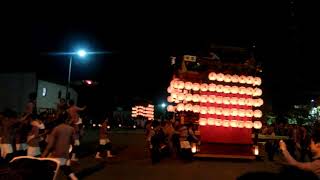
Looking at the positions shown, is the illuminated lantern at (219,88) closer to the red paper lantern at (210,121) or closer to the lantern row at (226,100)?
the lantern row at (226,100)

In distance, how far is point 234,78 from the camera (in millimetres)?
21109

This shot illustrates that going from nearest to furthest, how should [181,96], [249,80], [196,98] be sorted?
[249,80] < [196,98] < [181,96]

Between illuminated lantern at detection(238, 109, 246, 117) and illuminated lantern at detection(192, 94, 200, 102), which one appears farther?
illuminated lantern at detection(192, 94, 200, 102)

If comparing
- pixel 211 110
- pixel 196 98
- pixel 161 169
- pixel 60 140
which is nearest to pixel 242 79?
pixel 211 110

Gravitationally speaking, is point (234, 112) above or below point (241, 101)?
below

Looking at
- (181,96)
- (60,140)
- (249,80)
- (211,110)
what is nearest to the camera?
(60,140)

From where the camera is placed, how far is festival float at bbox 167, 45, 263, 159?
20.9 metres

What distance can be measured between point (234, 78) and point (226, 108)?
1.52m

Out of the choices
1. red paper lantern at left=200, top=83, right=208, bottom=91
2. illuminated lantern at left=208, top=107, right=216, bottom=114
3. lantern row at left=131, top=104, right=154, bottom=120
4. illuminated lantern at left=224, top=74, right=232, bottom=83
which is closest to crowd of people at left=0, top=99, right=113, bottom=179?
red paper lantern at left=200, top=83, right=208, bottom=91

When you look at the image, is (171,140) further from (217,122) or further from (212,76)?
(212,76)

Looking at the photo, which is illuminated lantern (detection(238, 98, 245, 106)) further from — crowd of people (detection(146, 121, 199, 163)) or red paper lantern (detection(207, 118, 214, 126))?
crowd of people (detection(146, 121, 199, 163))

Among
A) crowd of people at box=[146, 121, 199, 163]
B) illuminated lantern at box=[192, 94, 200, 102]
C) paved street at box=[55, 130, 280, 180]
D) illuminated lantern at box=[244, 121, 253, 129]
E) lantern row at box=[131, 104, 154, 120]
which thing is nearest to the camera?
paved street at box=[55, 130, 280, 180]

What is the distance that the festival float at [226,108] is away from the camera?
824 inches

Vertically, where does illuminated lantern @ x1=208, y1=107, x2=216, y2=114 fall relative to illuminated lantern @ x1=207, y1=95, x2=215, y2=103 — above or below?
below
